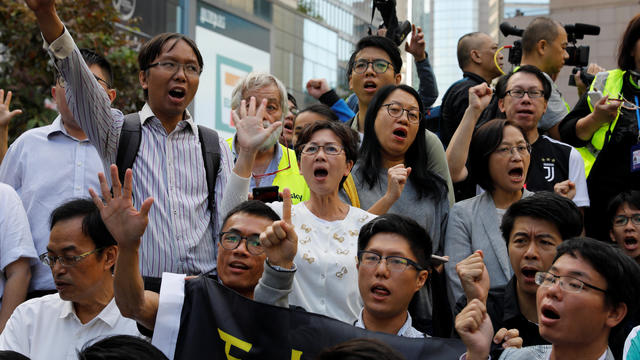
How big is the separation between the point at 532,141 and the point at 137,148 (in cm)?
258

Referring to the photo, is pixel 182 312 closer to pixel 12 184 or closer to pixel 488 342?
pixel 488 342

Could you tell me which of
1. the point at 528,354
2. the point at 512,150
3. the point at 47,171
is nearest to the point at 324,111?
the point at 512,150

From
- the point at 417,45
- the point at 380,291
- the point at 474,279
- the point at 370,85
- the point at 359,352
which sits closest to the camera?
the point at 359,352

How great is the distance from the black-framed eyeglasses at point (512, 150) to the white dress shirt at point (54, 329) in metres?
2.31

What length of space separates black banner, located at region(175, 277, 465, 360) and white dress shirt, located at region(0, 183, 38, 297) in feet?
4.63

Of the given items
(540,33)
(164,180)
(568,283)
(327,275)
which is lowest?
(327,275)

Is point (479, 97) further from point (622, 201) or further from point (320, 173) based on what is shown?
point (320, 173)

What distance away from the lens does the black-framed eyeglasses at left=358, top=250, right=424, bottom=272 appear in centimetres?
367

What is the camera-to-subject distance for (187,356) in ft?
10.8

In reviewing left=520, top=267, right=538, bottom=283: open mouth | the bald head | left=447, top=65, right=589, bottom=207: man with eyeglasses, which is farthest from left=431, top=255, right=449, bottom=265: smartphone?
the bald head

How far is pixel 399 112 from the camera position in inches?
190

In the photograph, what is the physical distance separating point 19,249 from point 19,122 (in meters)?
5.51

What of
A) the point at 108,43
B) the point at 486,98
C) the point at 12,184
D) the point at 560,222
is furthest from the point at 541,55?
the point at 108,43

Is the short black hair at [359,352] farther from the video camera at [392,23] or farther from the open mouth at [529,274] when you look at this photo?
the video camera at [392,23]
